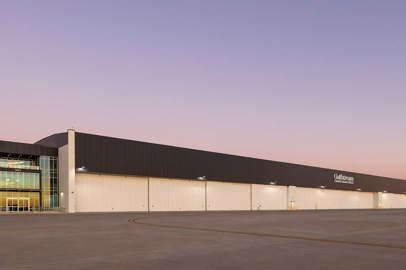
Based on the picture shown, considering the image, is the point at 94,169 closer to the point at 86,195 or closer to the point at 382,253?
the point at 86,195

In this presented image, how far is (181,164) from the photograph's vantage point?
7231 centimetres

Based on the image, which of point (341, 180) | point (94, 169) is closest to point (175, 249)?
point (94, 169)

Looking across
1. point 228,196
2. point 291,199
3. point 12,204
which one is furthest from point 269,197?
point 12,204

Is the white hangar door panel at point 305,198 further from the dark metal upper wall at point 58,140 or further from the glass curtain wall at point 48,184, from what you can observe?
the dark metal upper wall at point 58,140

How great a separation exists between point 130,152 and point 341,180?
212 feet

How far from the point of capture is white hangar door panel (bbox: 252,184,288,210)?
8638cm

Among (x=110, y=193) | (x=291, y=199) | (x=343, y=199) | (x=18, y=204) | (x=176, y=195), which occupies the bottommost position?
(x=343, y=199)

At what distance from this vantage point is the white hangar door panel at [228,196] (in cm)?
7800

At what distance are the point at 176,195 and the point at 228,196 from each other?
12.7 metres

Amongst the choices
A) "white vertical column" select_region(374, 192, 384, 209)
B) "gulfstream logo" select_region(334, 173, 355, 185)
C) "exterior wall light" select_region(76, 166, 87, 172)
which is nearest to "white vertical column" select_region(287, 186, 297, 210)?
"gulfstream logo" select_region(334, 173, 355, 185)

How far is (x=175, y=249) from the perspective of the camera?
46.3 feet

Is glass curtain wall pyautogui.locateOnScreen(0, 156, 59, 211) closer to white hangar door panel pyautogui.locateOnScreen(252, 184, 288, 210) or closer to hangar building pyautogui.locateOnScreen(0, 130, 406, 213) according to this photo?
hangar building pyautogui.locateOnScreen(0, 130, 406, 213)

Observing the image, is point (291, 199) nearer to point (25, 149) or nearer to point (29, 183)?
point (29, 183)

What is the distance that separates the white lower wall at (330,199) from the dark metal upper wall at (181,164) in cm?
207
